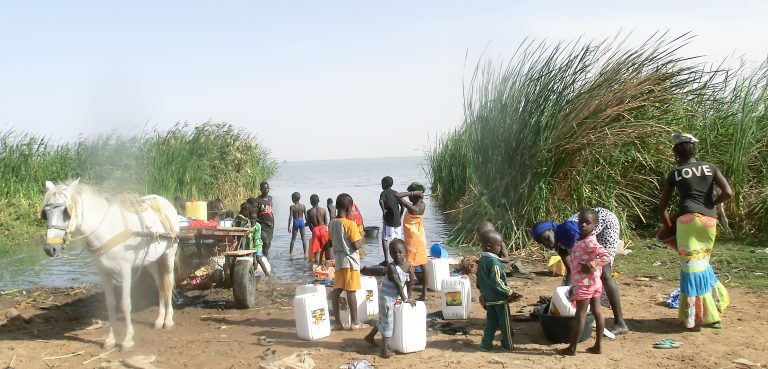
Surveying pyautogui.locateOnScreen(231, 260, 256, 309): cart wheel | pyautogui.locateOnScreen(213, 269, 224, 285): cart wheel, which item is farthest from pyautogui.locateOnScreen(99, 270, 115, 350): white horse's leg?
pyautogui.locateOnScreen(213, 269, 224, 285): cart wheel

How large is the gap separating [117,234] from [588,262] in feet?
14.5

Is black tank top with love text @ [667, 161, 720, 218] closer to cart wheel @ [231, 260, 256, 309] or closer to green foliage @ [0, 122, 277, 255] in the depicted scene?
cart wheel @ [231, 260, 256, 309]

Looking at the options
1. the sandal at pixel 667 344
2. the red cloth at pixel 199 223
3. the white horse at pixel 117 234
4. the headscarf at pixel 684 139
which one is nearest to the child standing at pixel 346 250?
the white horse at pixel 117 234

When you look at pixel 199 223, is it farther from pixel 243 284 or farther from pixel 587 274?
pixel 587 274

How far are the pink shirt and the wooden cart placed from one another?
13.0ft

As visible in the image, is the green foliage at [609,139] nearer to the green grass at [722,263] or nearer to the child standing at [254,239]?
the green grass at [722,263]

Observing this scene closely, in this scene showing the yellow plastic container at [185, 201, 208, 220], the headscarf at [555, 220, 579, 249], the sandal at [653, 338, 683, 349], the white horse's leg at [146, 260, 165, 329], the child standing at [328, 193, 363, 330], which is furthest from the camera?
the yellow plastic container at [185, 201, 208, 220]

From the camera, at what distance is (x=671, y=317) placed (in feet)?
21.3

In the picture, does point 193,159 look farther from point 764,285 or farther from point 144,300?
point 764,285

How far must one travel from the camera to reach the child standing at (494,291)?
5.34 meters

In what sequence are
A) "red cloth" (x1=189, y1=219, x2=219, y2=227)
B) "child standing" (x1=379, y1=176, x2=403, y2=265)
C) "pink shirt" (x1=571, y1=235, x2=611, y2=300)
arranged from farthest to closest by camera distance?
1. "child standing" (x1=379, y1=176, x2=403, y2=265)
2. "red cloth" (x1=189, y1=219, x2=219, y2=227)
3. "pink shirt" (x1=571, y1=235, x2=611, y2=300)

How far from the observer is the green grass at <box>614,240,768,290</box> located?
8.26m

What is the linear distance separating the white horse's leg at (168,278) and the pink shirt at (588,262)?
4.33 metres

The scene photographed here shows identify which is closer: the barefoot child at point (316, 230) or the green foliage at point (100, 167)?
the barefoot child at point (316, 230)
